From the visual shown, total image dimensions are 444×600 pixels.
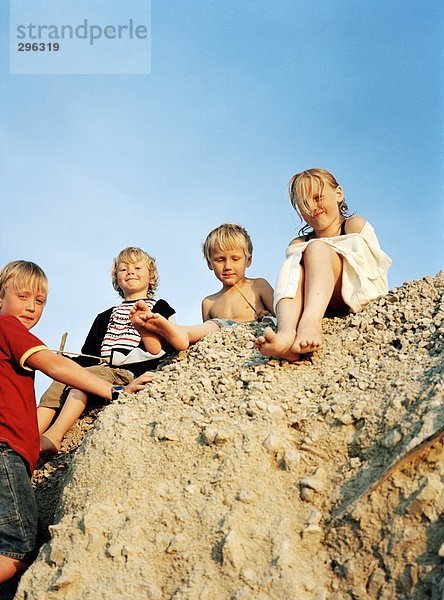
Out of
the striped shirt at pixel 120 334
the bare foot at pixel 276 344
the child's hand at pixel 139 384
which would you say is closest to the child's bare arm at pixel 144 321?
the child's hand at pixel 139 384

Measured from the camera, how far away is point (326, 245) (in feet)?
13.1

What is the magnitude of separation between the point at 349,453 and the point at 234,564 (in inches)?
26.0

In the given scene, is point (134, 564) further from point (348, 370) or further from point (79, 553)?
point (348, 370)

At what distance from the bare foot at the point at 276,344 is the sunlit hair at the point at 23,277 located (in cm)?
165

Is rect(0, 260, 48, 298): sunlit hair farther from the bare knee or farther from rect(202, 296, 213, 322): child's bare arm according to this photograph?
the bare knee

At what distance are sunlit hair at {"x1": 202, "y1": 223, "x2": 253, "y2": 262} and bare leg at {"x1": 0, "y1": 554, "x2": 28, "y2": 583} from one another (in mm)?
2898

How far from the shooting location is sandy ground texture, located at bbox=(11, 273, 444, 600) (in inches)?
94.9

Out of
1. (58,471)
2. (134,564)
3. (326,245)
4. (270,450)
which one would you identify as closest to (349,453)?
(270,450)

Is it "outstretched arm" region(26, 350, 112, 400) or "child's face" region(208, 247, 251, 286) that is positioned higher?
"child's face" region(208, 247, 251, 286)

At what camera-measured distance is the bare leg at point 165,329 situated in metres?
3.90

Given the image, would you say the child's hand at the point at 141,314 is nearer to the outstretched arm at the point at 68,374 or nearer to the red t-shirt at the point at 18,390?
the outstretched arm at the point at 68,374

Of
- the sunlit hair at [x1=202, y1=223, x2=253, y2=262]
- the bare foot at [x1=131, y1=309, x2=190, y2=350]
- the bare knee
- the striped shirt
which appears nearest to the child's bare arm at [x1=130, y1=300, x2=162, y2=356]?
the bare foot at [x1=131, y1=309, x2=190, y2=350]

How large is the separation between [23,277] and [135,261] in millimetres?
1676

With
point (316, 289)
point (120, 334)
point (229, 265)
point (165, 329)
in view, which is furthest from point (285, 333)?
point (120, 334)
